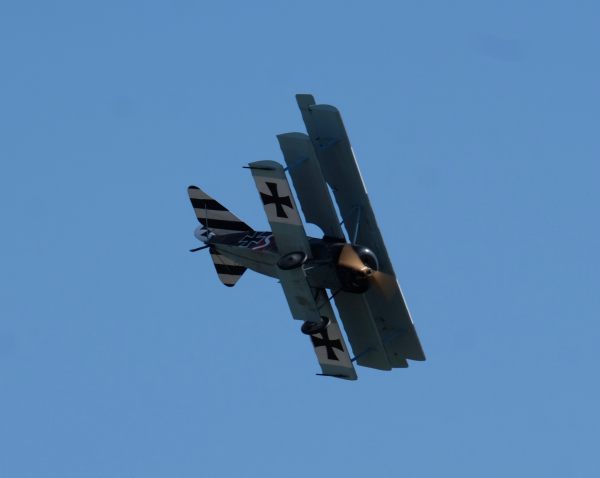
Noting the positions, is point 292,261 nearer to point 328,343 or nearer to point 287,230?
point 287,230

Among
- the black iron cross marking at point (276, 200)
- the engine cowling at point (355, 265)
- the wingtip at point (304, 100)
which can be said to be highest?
the wingtip at point (304, 100)

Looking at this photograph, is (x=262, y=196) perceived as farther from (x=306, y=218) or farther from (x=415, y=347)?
(x=415, y=347)

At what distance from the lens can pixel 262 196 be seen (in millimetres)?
37594

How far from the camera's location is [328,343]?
133ft

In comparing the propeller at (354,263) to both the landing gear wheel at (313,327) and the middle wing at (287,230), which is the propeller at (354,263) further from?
the landing gear wheel at (313,327)

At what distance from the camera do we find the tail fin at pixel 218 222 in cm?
4206

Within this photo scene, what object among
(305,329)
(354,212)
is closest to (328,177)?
(354,212)

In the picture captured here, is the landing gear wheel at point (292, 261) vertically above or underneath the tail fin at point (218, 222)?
underneath

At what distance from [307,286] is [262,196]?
2144mm

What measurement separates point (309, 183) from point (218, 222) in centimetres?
424

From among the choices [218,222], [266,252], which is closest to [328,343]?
[266,252]

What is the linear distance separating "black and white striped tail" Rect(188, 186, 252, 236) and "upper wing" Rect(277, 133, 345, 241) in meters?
3.02

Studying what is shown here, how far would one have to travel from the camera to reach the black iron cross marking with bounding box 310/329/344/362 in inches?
1590

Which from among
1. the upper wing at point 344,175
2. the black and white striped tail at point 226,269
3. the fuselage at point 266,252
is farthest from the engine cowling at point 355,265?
the black and white striped tail at point 226,269
